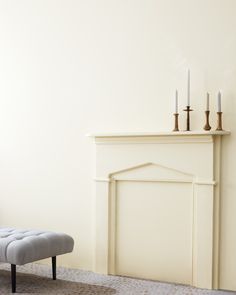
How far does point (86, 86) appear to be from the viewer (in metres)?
3.92

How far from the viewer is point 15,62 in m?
4.24

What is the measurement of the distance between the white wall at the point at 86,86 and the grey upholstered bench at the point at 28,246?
0.43m

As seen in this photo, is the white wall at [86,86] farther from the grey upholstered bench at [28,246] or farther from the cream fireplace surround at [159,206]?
the grey upholstered bench at [28,246]

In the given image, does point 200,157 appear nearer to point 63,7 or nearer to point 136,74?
point 136,74

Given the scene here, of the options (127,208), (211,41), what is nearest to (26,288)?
(127,208)

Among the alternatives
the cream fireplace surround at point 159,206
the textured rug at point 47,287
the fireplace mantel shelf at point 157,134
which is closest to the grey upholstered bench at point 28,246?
the textured rug at point 47,287

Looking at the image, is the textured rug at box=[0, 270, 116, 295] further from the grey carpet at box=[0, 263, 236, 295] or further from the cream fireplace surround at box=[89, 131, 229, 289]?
the cream fireplace surround at box=[89, 131, 229, 289]

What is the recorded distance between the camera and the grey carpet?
332 cm

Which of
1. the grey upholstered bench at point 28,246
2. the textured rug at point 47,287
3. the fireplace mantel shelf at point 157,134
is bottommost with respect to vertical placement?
the textured rug at point 47,287

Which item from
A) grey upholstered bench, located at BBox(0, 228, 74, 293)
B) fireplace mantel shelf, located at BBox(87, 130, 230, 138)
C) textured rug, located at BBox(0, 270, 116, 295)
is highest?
fireplace mantel shelf, located at BBox(87, 130, 230, 138)

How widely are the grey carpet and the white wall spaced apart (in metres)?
0.22

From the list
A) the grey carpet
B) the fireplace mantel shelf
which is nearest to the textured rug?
the grey carpet

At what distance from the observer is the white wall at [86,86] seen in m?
3.46

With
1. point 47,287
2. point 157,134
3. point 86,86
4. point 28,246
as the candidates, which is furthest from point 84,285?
point 86,86
